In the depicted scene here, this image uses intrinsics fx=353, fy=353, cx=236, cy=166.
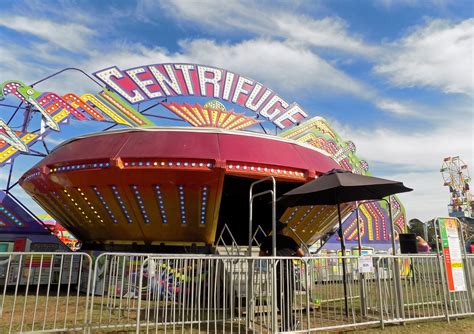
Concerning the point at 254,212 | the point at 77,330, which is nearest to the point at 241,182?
the point at 254,212

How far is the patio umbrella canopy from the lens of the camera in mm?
5590

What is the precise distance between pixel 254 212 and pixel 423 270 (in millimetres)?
4781

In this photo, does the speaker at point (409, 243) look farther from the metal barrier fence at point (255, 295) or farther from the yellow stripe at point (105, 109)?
the yellow stripe at point (105, 109)

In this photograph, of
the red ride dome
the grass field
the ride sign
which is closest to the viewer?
the grass field

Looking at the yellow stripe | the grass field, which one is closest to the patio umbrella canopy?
the grass field

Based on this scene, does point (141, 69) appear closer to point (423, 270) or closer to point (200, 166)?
point (200, 166)

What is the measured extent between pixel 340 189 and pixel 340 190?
45 millimetres

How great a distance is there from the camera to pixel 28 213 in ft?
35.3

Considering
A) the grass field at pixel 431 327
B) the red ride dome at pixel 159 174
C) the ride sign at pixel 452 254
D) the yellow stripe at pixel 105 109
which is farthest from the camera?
the yellow stripe at pixel 105 109

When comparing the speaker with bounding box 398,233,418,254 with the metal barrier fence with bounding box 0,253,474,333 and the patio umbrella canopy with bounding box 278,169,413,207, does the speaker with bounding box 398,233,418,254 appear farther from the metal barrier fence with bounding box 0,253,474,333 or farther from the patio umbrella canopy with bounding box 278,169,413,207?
the patio umbrella canopy with bounding box 278,169,413,207

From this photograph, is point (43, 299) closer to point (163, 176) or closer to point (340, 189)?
point (163, 176)

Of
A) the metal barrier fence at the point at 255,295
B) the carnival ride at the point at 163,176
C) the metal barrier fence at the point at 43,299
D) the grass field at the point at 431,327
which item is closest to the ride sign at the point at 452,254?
the metal barrier fence at the point at 255,295

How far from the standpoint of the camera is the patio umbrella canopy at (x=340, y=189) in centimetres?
559

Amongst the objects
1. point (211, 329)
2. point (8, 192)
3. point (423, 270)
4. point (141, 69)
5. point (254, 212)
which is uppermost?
point (141, 69)
